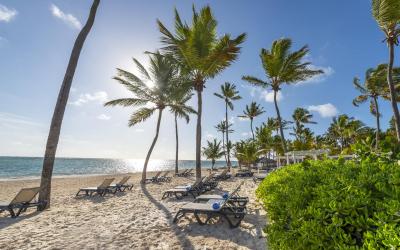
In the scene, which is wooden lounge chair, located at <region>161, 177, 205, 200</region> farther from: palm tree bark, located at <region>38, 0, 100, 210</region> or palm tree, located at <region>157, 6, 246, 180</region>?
palm tree bark, located at <region>38, 0, 100, 210</region>

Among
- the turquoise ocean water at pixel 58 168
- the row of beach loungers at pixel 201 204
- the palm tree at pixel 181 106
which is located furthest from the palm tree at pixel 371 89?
the turquoise ocean water at pixel 58 168

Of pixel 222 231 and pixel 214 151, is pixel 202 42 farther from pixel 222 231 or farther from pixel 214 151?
pixel 214 151

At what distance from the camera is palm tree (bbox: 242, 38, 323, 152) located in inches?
635

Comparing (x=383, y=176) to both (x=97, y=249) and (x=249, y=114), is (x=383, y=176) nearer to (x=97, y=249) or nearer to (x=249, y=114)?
(x=97, y=249)

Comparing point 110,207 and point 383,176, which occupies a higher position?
point 383,176

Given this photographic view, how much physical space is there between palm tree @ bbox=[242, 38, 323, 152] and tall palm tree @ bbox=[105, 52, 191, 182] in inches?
263

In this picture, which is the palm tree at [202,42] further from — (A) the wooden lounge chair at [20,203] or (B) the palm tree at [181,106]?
(A) the wooden lounge chair at [20,203]

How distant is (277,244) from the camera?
203 centimetres

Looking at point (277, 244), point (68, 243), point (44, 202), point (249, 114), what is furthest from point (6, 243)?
point (249, 114)

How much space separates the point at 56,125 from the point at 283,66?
14757mm

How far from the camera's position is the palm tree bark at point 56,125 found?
7.75 metres

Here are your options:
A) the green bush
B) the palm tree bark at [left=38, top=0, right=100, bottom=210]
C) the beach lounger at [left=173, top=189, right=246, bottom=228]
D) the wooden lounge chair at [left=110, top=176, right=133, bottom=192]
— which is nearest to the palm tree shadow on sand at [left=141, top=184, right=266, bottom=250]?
the beach lounger at [left=173, top=189, right=246, bottom=228]

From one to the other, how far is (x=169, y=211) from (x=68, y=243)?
312cm

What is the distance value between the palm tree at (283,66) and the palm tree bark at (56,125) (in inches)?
493
